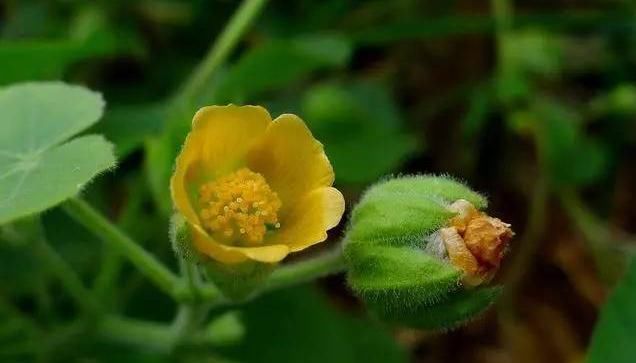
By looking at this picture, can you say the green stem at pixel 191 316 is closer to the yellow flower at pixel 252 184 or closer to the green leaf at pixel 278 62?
the yellow flower at pixel 252 184

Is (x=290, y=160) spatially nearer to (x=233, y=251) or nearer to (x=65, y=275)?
(x=233, y=251)

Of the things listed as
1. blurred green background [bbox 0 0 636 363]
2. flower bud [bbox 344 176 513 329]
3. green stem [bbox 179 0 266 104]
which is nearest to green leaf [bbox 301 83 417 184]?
blurred green background [bbox 0 0 636 363]

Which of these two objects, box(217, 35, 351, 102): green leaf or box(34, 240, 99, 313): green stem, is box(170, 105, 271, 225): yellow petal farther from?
box(217, 35, 351, 102): green leaf

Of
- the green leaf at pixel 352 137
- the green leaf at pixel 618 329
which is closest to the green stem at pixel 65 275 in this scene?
the green leaf at pixel 352 137

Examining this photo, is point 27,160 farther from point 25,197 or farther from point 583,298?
point 583,298

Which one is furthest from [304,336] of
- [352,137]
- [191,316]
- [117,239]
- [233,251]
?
[233,251]

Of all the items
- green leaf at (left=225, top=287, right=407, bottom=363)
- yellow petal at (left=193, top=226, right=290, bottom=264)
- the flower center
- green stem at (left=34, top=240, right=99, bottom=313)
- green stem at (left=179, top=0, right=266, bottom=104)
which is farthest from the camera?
green leaf at (left=225, top=287, right=407, bottom=363)
